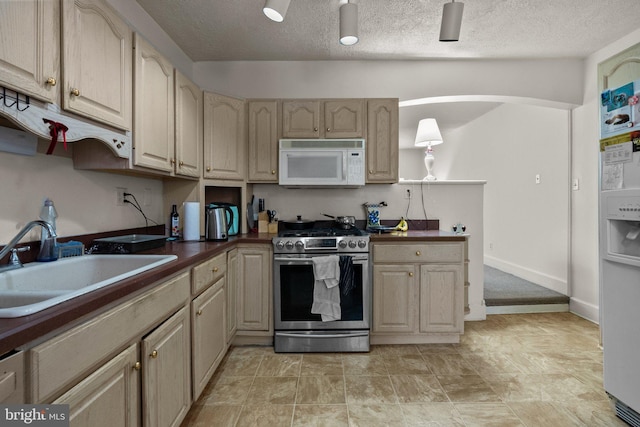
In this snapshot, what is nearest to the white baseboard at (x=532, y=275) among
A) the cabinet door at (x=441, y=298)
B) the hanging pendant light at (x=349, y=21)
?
the cabinet door at (x=441, y=298)

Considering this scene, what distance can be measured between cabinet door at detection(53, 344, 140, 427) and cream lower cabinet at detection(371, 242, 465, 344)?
1.80 metres

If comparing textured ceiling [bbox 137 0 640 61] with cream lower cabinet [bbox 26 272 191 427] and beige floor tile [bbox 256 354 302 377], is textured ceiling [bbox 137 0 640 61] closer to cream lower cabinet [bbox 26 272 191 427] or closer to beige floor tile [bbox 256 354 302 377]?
cream lower cabinet [bbox 26 272 191 427]

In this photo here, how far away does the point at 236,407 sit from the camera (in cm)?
179

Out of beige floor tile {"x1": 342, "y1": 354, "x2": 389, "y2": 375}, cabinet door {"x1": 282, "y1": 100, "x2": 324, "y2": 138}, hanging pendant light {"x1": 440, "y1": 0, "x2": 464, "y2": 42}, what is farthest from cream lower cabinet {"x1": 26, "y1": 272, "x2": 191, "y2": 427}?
hanging pendant light {"x1": 440, "y1": 0, "x2": 464, "y2": 42}

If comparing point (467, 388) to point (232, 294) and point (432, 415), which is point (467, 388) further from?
point (232, 294)

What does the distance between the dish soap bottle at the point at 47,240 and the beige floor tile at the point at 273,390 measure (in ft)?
4.29

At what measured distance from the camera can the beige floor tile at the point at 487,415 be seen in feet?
5.40

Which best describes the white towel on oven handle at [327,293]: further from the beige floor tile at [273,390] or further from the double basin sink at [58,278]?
the double basin sink at [58,278]

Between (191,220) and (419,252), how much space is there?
1820 millimetres

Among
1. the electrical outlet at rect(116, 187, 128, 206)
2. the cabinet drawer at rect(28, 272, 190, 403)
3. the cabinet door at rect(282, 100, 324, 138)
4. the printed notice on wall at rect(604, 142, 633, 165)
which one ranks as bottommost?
the cabinet drawer at rect(28, 272, 190, 403)

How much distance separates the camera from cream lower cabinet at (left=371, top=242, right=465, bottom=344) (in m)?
2.51

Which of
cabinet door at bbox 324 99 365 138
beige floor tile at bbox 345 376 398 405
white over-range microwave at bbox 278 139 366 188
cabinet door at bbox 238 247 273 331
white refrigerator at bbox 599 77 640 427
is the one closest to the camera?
white refrigerator at bbox 599 77 640 427

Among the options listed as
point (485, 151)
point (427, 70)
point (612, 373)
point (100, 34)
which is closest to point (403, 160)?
point (485, 151)

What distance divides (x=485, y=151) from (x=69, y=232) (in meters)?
5.35
